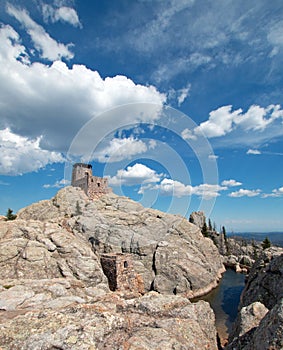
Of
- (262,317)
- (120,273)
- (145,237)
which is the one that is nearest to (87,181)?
(145,237)

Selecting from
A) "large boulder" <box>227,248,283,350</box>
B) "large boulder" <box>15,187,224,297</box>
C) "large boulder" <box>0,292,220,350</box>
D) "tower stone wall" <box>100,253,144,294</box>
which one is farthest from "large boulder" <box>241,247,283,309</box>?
"large boulder" <box>15,187,224,297</box>

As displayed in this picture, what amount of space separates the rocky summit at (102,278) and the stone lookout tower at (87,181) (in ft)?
7.25

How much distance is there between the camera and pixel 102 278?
26000mm

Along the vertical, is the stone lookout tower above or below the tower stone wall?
above

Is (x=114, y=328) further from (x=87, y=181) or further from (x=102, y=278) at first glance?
(x=87, y=181)

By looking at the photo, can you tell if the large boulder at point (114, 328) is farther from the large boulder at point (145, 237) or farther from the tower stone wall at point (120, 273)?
the large boulder at point (145, 237)

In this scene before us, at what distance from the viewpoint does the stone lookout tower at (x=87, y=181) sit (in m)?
54.8

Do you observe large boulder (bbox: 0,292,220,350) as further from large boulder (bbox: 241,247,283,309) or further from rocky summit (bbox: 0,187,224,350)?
large boulder (bbox: 241,247,283,309)

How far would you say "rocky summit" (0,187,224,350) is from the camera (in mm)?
5402

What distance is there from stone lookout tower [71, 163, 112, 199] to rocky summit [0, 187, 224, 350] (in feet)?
7.25

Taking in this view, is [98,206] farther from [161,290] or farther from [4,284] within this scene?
[4,284]

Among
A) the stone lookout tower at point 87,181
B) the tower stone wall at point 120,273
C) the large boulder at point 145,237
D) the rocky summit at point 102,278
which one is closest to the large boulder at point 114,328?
the rocky summit at point 102,278

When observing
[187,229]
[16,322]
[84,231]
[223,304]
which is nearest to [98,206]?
[84,231]

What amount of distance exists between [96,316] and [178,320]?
2.49 meters
